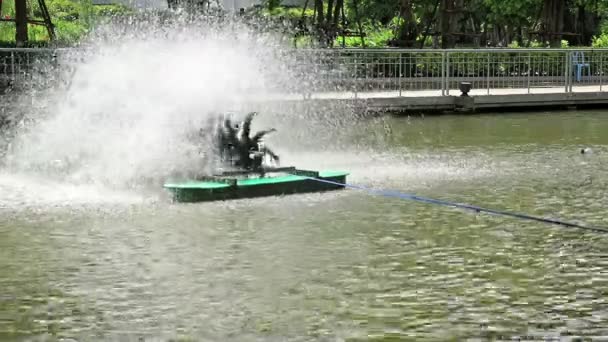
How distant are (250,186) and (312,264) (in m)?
4.35

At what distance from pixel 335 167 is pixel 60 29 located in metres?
29.3

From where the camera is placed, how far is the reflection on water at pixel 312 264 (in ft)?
29.6

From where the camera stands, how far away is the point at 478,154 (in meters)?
21.5

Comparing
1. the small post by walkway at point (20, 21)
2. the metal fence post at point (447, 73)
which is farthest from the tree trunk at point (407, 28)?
the small post by walkway at point (20, 21)

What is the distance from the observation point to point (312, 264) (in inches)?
441

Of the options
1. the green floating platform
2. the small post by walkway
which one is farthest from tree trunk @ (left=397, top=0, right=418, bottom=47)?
the green floating platform

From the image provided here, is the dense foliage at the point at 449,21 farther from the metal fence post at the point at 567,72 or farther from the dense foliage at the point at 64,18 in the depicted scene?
the metal fence post at the point at 567,72

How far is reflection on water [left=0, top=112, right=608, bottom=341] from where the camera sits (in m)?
9.02

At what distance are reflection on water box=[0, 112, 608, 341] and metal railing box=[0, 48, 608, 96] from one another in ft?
35.9

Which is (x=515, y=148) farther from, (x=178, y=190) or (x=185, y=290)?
(x=185, y=290)

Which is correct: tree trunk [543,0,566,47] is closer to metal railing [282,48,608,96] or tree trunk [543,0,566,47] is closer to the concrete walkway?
metal railing [282,48,608,96]

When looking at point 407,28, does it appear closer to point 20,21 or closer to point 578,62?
point 578,62

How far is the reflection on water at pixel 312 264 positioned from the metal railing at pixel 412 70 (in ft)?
35.9

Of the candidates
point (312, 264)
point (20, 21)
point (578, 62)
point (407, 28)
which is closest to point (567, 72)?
point (578, 62)
